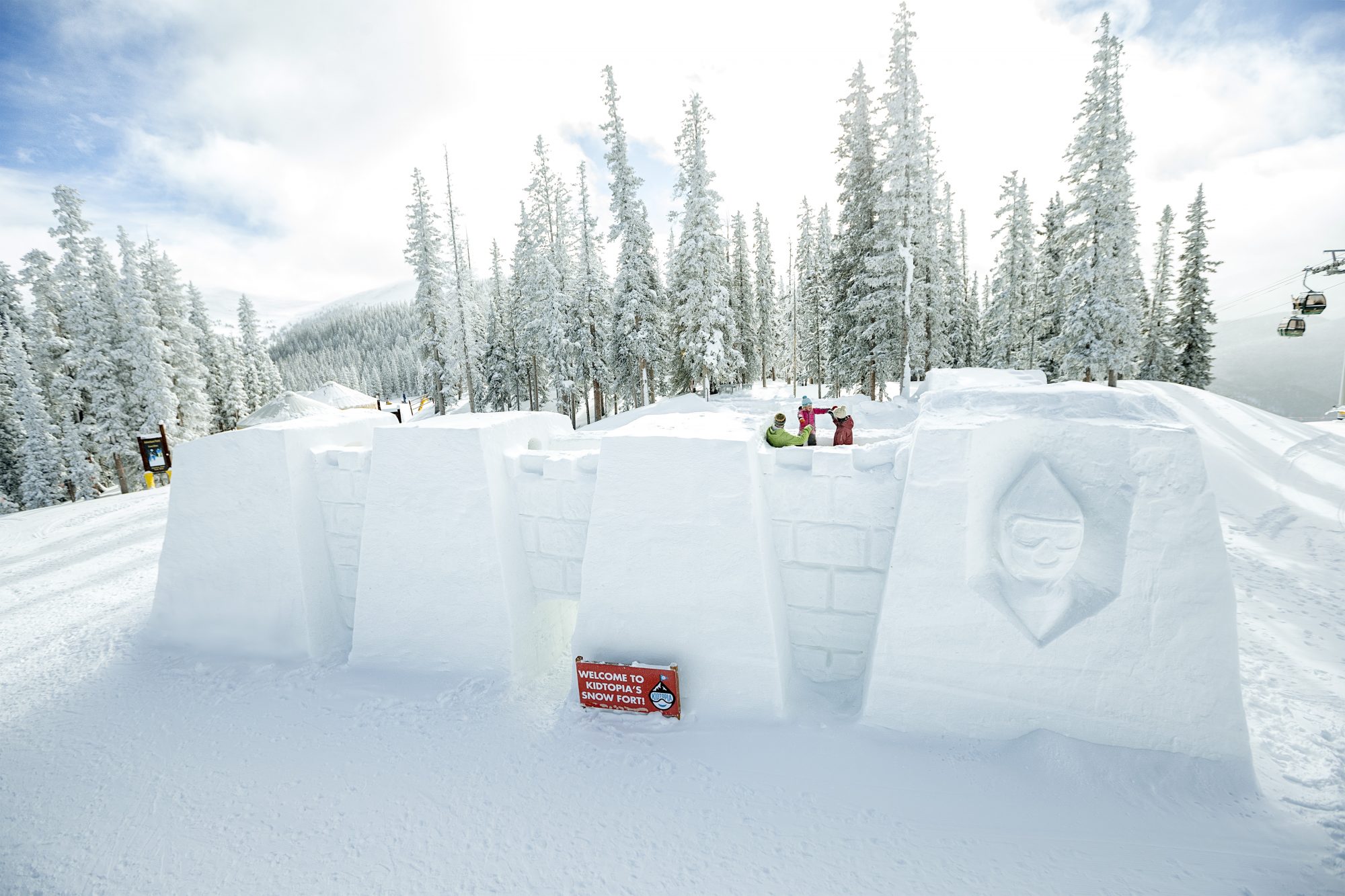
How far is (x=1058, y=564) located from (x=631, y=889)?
144 inches

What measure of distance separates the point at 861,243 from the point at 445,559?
17894 millimetres

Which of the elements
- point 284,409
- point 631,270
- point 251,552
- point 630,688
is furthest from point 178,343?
point 630,688

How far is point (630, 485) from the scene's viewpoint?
15.8ft

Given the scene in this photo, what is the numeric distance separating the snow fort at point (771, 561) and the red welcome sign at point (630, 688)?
0.73 ft

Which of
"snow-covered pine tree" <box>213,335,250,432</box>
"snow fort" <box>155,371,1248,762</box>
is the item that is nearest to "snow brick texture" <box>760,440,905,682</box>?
"snow fort" <box>155,371,1248,762</box>

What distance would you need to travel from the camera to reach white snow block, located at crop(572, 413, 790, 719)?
4.54 meters

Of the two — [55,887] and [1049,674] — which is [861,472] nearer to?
[1049,674]

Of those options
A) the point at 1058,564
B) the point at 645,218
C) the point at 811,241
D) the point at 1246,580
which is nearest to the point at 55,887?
the point at 1058,564

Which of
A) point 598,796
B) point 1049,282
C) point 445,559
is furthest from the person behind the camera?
point 1049,282

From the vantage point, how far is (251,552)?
612 cm

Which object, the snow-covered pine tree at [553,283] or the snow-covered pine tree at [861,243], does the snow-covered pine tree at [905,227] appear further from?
the snow-covered pine tree at [553,283]

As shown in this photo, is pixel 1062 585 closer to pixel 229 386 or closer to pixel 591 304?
pixel 591 304

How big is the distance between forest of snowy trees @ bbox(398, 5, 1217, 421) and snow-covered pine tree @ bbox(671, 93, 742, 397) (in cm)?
7

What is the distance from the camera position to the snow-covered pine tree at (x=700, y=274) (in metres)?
20.3
